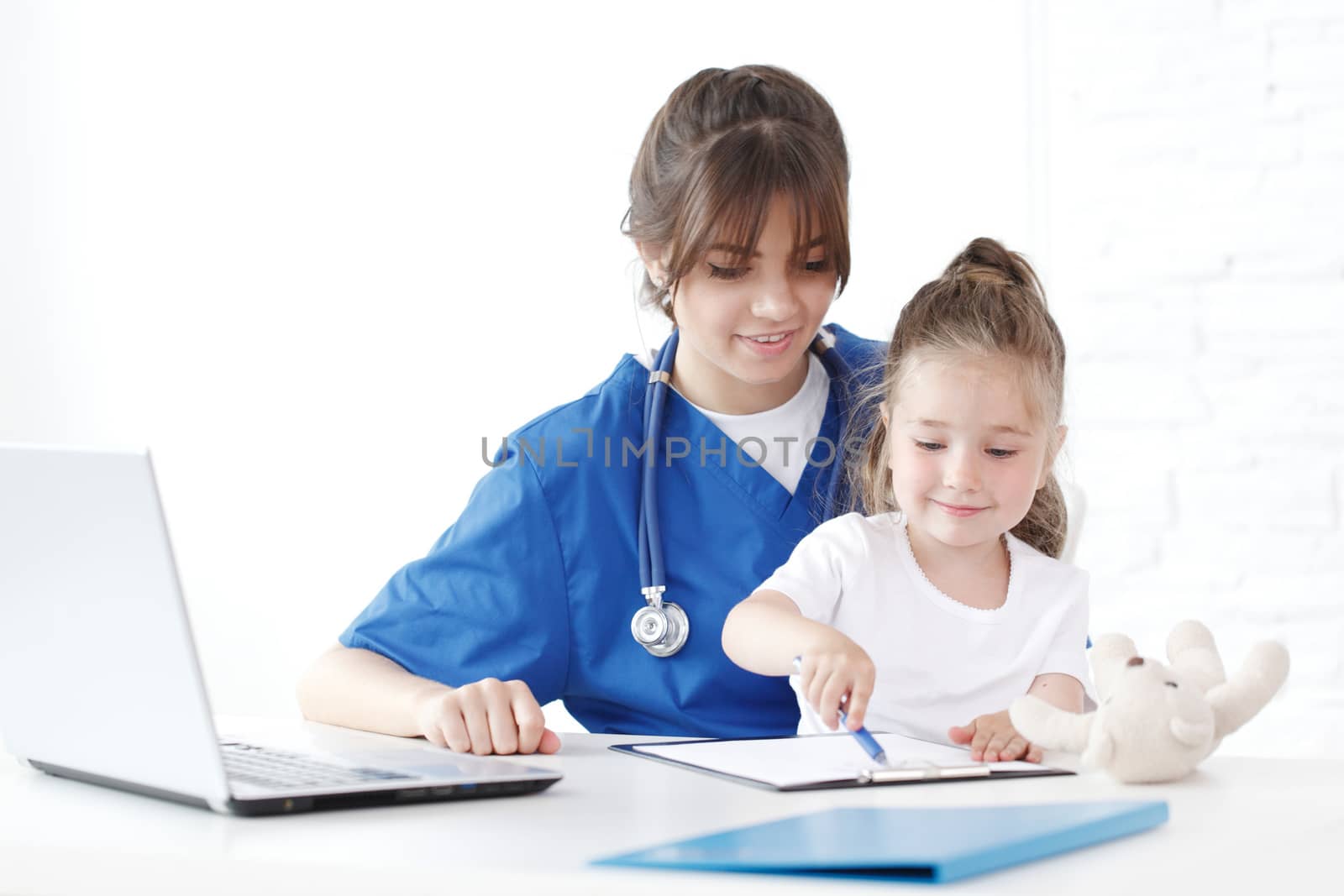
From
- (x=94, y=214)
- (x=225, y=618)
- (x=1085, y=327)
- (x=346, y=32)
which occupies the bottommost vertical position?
(x=225, y=618)

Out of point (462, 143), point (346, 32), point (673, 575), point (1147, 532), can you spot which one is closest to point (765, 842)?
point (673, 575)

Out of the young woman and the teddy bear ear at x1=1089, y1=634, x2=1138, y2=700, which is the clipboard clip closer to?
the teddy bear ear at x1=1089, y1=634, x2=1138, y2=700

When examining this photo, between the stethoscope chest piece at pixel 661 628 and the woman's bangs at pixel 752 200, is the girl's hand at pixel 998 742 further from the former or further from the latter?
the woman's bangs at pixel 752 200

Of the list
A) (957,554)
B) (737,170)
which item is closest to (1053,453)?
(957,554)

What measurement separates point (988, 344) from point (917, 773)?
0.49m

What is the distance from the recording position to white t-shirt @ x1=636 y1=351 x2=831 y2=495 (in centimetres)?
147

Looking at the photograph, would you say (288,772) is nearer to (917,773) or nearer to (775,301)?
(917,773)

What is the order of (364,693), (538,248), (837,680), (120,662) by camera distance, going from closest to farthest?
(120,662), (837,680), (364,693), (538,248)

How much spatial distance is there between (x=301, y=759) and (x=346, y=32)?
6.97 ft

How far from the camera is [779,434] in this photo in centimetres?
149

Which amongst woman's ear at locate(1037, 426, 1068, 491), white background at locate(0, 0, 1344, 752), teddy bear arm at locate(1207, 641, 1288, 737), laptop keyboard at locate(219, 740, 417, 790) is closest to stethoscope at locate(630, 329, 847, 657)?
woman's ear at locate(1037, 426, 1068, 491)

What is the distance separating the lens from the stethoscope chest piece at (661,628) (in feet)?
4.41

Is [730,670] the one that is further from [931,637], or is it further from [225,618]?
[225,618]

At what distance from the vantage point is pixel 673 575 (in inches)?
55.4
